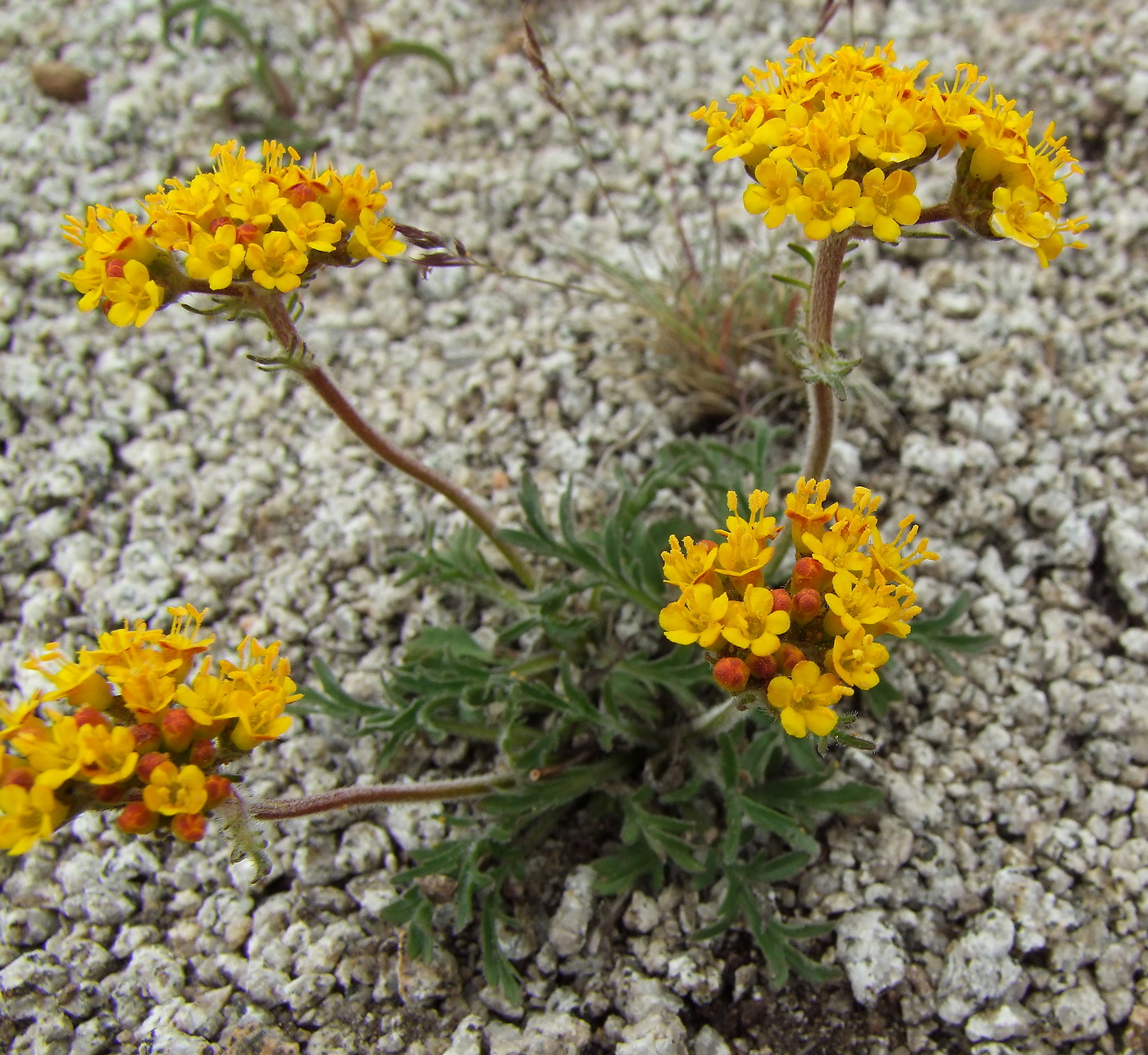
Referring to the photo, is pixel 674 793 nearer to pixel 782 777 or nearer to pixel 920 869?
pixel 782 777

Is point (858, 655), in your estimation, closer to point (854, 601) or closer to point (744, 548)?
point (854, 601)

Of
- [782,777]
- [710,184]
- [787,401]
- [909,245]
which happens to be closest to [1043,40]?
[909,245]

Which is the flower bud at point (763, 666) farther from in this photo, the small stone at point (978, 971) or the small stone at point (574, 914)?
the small stone at point (978, 971)

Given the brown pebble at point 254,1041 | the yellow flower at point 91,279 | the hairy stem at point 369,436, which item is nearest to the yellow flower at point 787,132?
the hairy stem at point 369,436

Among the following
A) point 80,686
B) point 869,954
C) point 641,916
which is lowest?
point 869,954

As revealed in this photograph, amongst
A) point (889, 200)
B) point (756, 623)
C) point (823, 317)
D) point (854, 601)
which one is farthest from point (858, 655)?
point (889, 200)

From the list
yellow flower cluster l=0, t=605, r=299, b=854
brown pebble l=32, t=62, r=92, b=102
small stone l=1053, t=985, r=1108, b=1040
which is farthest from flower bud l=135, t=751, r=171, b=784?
brown pebble l=32, t=62, r=92, b=102
